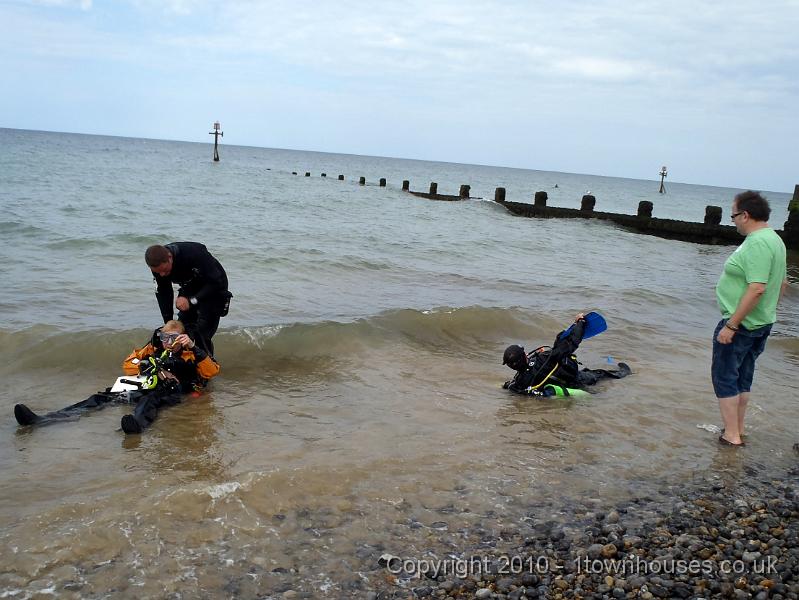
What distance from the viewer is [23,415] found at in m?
5.44

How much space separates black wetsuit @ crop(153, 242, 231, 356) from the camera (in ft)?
20.6

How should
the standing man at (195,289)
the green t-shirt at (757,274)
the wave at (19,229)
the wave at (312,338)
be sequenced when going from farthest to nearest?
the wave at (19,229) < the wave at (312,338) < the standing man at (195,289) < the green t-shirt at (757,274)

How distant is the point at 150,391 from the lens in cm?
613

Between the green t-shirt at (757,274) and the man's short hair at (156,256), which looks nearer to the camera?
the green t-shirt at (757,274)

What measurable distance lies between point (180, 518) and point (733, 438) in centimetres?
451

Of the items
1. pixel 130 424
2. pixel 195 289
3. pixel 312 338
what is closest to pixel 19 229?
pixel 312 338

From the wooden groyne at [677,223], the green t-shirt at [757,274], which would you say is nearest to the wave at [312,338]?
the green t-shirt at [757,274]

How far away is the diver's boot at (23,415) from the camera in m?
5.41

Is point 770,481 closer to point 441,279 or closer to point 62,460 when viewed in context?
point 62,460

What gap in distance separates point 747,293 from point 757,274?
154 millimetres

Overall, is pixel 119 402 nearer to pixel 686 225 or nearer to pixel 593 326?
pixel 593 326

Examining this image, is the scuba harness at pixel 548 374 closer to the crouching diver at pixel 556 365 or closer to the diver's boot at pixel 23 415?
the crouching diver at pixel 556 365

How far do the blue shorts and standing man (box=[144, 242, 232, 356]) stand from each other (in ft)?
14.8

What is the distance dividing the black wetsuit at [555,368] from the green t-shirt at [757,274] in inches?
73.5
